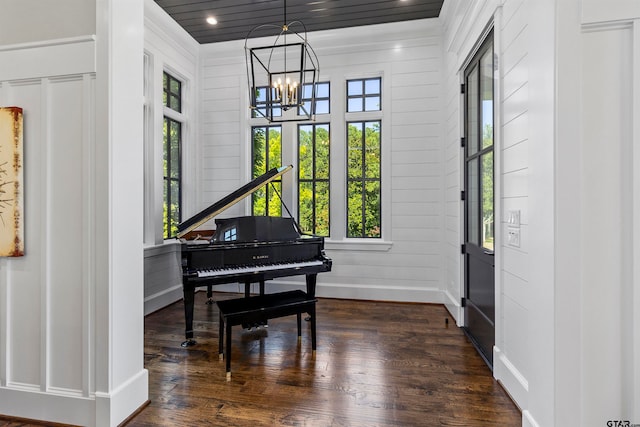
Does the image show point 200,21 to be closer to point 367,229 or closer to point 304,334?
point 367,229

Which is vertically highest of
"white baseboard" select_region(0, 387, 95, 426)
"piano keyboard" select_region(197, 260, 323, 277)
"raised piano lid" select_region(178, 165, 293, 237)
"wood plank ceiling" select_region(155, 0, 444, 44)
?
"wood plank ceiling" select_region(155, 0, 444, 44)

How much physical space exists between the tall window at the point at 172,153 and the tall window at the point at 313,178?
69.2 inches

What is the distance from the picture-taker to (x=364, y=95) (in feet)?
15.0

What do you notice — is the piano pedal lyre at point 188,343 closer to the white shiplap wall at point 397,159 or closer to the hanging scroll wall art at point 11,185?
the hanging scroll wall art at point 11,185

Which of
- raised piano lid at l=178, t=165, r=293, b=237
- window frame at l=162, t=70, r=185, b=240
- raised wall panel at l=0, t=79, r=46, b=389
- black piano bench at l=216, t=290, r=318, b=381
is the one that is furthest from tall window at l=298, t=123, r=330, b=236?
raised wall panel at l=0, t=79, r=46, b=389

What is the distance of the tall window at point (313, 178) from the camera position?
471 centimetres

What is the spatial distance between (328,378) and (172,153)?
3.66 meters

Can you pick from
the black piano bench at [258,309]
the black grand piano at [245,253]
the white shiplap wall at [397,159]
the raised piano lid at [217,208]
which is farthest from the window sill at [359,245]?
the black piano bench at [258,309]

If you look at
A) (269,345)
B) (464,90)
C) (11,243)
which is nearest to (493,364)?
(269,345)

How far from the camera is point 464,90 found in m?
3.48

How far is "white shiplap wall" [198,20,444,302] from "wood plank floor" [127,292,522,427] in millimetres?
826

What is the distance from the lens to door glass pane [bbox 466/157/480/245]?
10.2ft

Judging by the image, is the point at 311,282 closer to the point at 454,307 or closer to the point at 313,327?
the point at 313,327

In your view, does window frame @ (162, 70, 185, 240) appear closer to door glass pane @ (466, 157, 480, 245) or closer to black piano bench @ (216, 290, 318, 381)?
black piano bench @ (216, 290, 318, 381)
